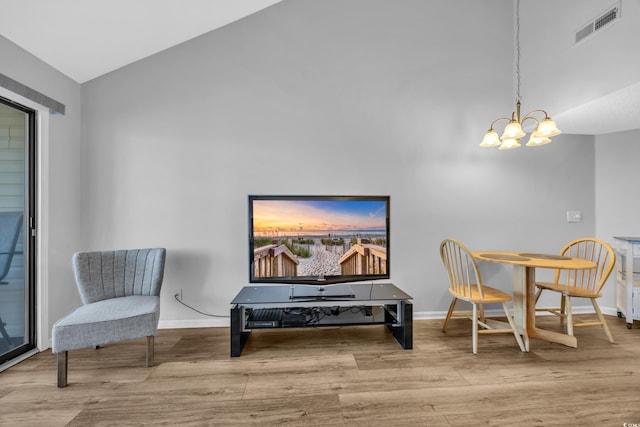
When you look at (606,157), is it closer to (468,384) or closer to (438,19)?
Answer: (438,19)

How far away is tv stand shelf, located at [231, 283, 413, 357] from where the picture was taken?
2.22m

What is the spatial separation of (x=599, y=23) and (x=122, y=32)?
12.3 feet

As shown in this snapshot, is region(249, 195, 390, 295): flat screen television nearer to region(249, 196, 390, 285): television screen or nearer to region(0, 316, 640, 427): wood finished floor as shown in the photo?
region(249, 196, 390, 285): television screen

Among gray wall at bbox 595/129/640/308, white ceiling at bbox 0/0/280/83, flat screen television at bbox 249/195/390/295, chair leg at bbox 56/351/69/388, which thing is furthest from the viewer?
gray wall at bbox 595/129/640/308


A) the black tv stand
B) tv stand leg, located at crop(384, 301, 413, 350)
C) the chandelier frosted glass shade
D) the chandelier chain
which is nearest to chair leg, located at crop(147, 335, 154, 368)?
the black tv stand

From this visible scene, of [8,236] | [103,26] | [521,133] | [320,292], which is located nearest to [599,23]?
[521,133]

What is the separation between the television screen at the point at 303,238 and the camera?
2.49 meters

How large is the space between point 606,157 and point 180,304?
448 centimetres

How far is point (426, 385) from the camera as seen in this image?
1.79 m

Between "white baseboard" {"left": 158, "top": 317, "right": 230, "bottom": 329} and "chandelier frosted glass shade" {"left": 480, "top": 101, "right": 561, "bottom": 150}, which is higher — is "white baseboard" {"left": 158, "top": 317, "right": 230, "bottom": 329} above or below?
below

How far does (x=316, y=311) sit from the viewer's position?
2.52 metres

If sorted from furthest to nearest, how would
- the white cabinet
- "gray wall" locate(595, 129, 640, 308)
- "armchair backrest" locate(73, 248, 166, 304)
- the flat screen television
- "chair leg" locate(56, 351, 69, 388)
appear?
"gray wall" locate(595, 129, 640, 308) < the white cabinet < the flat screen television < "armchair backrest" locate(73, 248, 166, 304) < "chair leg" locate(56, 351, 69, 388)

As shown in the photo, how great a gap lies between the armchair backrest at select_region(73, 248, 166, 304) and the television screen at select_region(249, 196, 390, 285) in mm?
785

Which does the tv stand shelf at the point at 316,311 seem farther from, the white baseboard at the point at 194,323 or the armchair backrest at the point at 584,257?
the armchair backrest at the point at 584,257
